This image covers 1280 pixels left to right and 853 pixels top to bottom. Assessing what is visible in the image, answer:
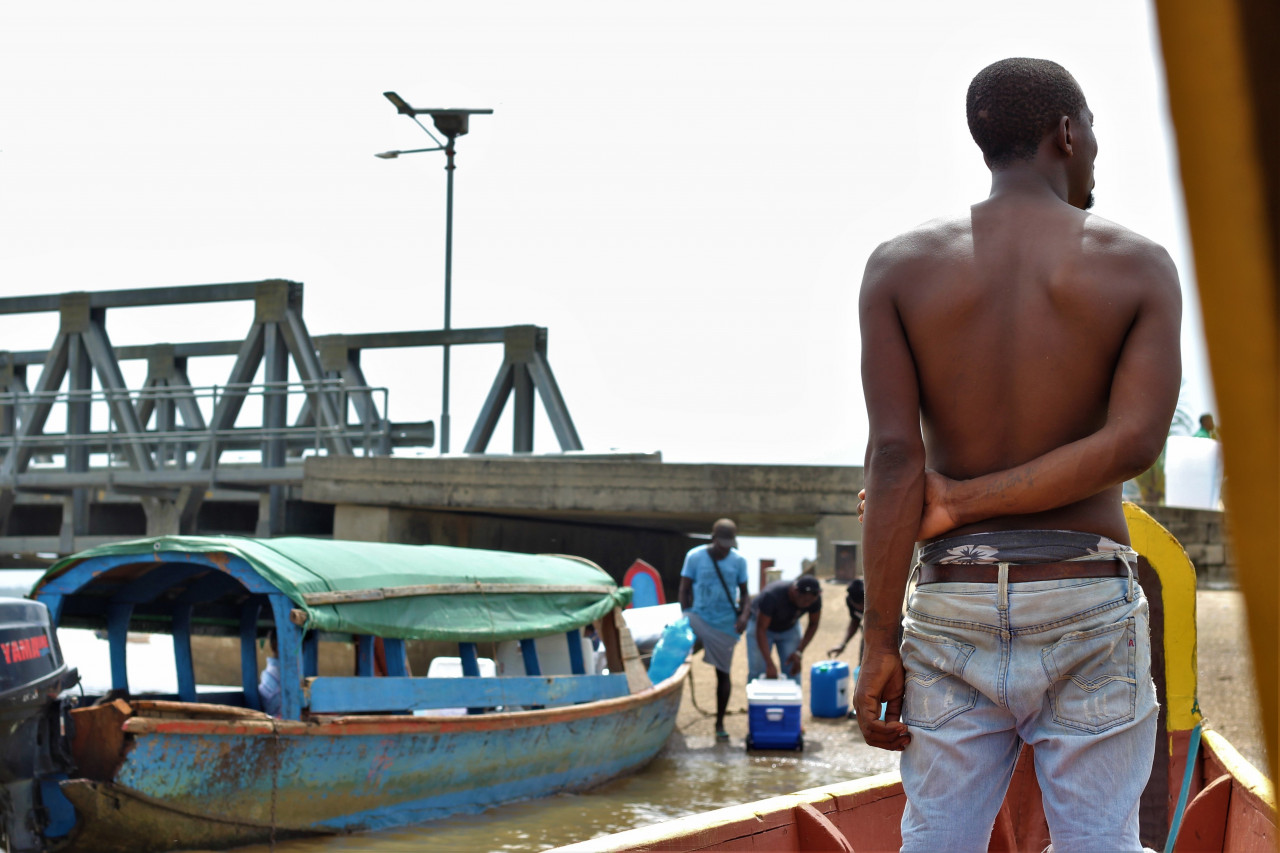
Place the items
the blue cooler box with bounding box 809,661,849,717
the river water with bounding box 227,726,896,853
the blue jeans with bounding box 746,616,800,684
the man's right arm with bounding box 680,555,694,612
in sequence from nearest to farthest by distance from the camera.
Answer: the river water with bounding box 227,726,896,853 < the blue jeans with bounding box 746,616,800,684 < the man's right arm with bounding box 680,555,694,612 < the blue cooler box with bounding box 809,661,849,717

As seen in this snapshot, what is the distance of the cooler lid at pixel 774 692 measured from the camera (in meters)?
11.0

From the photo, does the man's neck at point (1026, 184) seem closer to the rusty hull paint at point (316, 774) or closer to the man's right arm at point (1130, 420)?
the man's right arm at point (1130, 420)

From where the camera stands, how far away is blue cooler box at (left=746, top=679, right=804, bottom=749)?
11.0 m

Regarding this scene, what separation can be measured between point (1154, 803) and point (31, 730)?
580 cm

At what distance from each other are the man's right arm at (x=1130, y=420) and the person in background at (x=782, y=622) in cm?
937

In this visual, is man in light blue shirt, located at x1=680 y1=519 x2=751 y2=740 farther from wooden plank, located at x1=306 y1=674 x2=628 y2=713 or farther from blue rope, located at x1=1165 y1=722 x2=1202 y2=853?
blue rope, located at x1=1165 y1=722 x2=1202 y2=853

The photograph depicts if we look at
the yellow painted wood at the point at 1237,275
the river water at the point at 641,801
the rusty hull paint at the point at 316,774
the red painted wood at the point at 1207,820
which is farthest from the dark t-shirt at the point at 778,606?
the yellow painted wood at the point at 1237,275

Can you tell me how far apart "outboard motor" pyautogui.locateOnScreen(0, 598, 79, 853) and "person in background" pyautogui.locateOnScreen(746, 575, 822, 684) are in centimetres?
637

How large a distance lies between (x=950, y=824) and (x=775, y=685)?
30.4 ft

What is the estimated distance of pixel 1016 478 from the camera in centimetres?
209

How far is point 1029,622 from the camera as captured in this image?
2.06m

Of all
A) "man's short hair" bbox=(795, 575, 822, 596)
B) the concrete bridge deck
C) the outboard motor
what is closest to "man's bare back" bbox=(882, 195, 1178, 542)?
the outboard motor

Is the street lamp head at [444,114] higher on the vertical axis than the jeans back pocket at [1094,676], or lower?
higher

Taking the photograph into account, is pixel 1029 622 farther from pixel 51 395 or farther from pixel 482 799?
pixel 51 395
